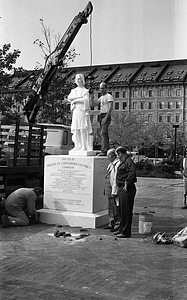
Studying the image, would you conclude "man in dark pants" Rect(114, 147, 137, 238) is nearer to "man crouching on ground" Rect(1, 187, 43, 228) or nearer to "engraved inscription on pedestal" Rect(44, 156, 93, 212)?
"engraved inscription on pedestal" Rect(44, 156, 93, 212)

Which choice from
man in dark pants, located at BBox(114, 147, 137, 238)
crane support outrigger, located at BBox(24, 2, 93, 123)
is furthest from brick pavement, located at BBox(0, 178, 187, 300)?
crane support outrigger, located at BBox(24, 2, 93, 123)

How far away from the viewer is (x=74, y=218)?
372 inches

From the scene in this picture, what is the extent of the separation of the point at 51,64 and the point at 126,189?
32.1 ft

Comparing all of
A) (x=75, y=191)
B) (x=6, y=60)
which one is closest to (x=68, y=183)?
(x=75, y=191)

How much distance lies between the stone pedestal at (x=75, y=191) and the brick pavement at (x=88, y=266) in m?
0.41

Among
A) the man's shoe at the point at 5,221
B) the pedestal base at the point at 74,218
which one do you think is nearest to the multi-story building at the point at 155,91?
the pedestal base at the point at 74,218

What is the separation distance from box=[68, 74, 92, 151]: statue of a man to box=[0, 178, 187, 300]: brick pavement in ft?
6.71

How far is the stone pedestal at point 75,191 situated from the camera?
371 inches

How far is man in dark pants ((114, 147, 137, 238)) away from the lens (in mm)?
8250

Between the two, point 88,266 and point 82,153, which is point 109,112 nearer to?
point 82,153

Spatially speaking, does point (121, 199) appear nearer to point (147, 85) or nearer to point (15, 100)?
point (15, 100)

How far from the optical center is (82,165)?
374 inches

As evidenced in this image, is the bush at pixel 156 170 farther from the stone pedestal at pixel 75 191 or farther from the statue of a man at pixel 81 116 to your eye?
the stone pedestal at pixel 75 191

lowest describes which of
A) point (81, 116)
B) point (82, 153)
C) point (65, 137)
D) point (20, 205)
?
point (20, 205)
